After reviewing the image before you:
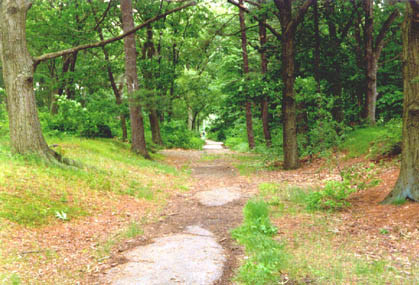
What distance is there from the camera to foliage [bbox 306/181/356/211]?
653cm

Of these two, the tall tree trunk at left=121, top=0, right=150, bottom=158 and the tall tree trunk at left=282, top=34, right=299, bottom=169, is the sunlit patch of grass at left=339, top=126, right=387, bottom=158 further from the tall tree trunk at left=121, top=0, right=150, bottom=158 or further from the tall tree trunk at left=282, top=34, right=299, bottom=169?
the tall tree trunk at left=121, top=0, right=150, bottom=158

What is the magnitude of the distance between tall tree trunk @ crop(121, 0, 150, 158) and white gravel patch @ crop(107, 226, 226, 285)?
339 inches

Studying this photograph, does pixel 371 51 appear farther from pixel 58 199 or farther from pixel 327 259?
pixel 58 199

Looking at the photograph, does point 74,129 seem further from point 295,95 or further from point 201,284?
point 201,284

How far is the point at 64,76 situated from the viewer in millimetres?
15789

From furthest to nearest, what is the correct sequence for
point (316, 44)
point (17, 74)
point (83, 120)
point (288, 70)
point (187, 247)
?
point (83, 120), point (316, 44), point (288, 70), point (17, 74), point (187, 247)

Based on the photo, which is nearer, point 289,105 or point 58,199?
point 58,199

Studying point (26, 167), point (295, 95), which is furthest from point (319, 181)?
point (26, 167)

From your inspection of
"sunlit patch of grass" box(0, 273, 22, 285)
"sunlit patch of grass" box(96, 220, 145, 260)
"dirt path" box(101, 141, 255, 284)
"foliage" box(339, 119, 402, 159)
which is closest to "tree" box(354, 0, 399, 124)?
"foliage" box(339, 119, 402, 159)

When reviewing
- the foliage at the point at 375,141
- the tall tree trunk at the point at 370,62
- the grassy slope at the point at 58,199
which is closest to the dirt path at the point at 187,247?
the grassy slope at the point at 58,199

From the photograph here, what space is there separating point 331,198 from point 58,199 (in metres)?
5.34

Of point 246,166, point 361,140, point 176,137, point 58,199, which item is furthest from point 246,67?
point 58,199

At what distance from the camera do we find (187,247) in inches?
191

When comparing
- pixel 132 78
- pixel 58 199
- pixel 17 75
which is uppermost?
pixel 132 78
